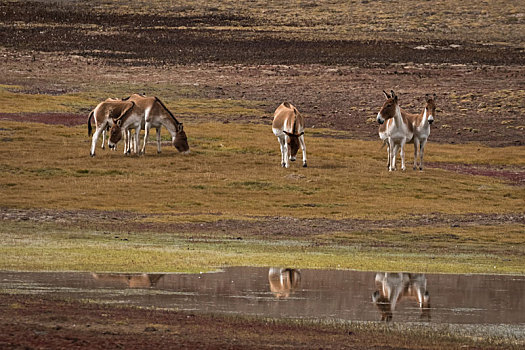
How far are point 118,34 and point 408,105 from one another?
48.5m

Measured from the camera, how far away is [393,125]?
40.4 metres

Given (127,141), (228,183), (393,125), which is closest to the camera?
(228,183)

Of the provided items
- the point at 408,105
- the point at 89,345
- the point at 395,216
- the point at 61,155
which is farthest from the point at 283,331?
the point at 408,105

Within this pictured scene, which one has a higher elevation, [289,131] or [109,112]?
[109,112]

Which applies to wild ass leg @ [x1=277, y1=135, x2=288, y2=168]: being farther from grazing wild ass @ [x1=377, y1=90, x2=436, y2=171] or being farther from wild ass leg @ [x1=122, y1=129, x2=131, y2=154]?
wild ass leg @ [x1=122, y1=129, x2=131, y2=154]

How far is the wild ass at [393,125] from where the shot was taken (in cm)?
3982

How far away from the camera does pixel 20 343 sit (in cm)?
1186

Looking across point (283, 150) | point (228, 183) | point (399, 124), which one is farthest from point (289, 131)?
point (399, 124)

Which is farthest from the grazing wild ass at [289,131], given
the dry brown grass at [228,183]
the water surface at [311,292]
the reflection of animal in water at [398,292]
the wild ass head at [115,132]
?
the reflection of animal in water at [398,292]

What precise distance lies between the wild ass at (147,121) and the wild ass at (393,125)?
832cm

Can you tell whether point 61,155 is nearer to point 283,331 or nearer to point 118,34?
point 283,331

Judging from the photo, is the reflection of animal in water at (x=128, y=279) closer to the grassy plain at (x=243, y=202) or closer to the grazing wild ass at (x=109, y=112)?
the grassy plain at (x=243, y=202)

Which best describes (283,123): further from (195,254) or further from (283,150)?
(195,254)

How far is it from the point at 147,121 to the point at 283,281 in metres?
24.1
